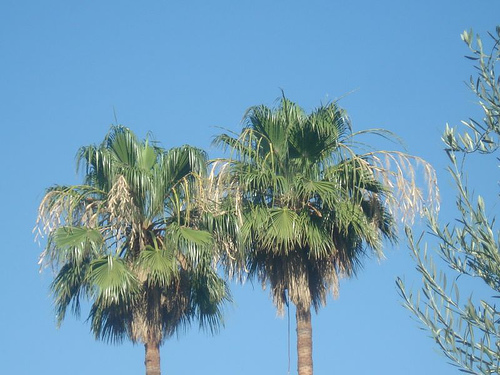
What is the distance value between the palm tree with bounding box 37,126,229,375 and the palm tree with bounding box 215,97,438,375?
791 mm

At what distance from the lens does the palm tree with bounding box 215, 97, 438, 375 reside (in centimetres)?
2006

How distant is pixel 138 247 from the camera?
21203mm

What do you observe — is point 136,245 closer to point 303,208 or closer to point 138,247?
point 138,247

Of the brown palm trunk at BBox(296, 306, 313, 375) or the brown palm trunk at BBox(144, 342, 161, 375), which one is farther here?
the brown palm trunk at BBox(144, 342, 161, 375)

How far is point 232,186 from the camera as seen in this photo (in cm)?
2098

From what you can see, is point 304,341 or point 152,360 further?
point 152,360

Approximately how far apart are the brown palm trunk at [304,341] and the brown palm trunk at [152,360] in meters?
2.45

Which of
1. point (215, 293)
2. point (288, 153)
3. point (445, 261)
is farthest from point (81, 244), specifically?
point (445, 261)

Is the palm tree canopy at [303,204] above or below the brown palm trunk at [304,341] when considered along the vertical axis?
above

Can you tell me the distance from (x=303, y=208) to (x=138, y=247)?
9.96 ft

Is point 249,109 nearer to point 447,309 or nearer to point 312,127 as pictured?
point 312,127

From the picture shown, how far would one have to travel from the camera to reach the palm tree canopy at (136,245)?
66.4ft

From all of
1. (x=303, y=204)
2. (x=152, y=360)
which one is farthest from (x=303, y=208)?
(x=152, y=360)

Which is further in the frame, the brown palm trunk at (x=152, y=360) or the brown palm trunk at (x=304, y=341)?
the brown palm trunk at (x=152, y=360)
